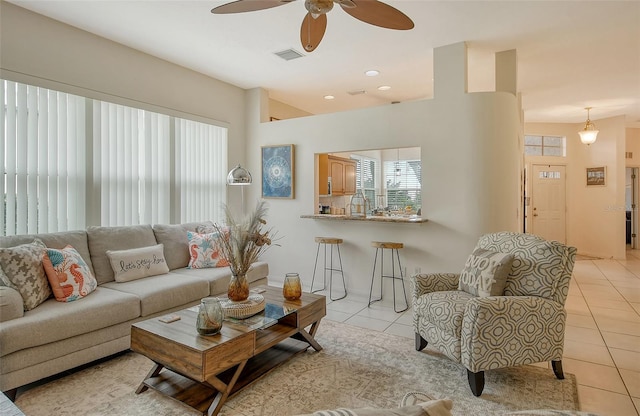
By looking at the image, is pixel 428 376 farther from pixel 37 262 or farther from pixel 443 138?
pixel 37 262

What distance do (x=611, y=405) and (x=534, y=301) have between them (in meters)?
0.75

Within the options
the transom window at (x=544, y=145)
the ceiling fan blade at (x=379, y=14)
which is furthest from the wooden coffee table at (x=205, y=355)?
the transom window at (x=544, y=145)

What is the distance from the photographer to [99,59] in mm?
3779

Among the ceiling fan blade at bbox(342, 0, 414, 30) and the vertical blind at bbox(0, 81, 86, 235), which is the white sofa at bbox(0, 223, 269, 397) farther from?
the ceiling fan blade at bbox(342, 0, 414, 30)

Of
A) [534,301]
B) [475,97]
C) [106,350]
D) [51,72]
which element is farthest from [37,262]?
[475,97]

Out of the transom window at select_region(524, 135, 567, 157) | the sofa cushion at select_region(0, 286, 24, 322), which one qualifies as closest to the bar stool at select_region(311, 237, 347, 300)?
the sofa cushion at select_region(0, 286, 24, 322)

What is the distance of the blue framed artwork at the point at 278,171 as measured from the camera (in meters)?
5.23

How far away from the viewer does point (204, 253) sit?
13.2ft

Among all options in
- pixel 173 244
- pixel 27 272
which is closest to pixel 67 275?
pixel 27 272

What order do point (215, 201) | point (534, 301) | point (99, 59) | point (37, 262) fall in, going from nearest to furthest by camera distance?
point (534, 301) < point (37, 262) < point (99, 59) < point (215, 201)

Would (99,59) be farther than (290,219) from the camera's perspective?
No

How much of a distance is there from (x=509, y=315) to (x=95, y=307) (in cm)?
295

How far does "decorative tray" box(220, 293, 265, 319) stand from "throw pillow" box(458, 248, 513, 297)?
1631 millimetres

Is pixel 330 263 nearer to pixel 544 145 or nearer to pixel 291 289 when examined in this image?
pixel 291 289
